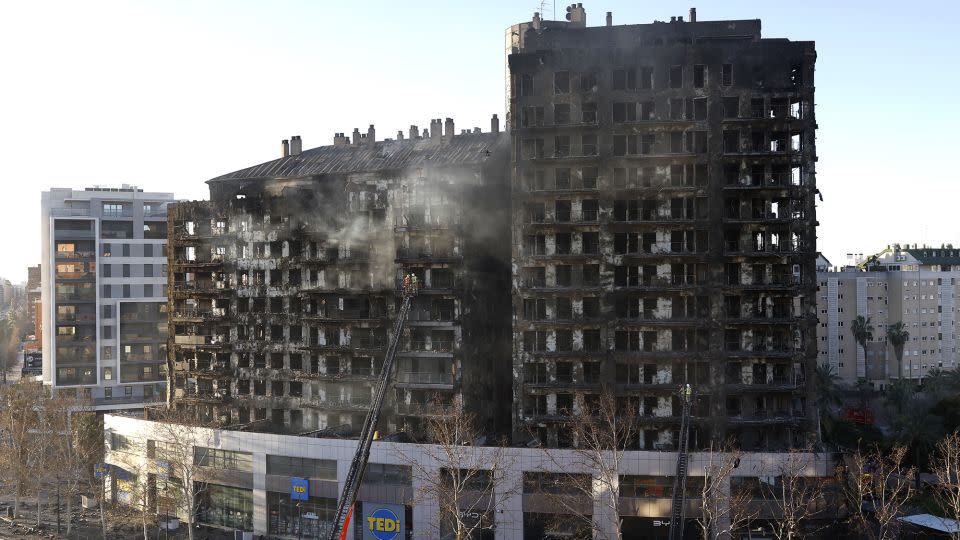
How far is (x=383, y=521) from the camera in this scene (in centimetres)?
7312

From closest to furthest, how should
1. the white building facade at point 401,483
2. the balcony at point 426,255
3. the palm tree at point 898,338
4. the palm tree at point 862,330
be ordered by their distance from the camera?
1. the white building facade at point 401,483
2. the balcony at point 426,255
3. the palm tree at point 898,338
4. the palm tree at point 862,330

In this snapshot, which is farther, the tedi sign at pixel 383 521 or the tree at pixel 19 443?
the tree at pixel 19 443

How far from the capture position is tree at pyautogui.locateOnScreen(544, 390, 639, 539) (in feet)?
221

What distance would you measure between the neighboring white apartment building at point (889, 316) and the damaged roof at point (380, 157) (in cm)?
10419

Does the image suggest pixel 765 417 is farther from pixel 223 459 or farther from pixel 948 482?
pixel 223 459

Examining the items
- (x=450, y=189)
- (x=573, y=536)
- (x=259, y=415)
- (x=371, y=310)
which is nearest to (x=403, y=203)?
(x=450, y=189)

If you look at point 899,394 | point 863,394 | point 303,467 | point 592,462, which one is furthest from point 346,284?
point 863,394

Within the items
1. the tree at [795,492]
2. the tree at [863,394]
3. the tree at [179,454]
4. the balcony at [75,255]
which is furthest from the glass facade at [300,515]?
the tree at [863,394]

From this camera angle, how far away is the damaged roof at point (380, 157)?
8350cm

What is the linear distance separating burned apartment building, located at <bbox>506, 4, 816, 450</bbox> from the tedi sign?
13.4 metres

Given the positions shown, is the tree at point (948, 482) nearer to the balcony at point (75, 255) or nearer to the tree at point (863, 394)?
the tree at point (863, 394)

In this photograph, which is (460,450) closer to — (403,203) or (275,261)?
(403,203)

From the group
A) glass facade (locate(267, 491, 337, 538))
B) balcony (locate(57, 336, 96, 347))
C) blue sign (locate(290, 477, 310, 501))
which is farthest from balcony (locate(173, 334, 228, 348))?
balcony (locate(57, 336, 96, 347))

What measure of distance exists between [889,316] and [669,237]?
377 feet
